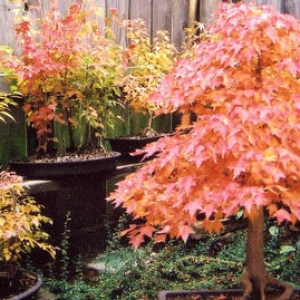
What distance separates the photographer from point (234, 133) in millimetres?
2357

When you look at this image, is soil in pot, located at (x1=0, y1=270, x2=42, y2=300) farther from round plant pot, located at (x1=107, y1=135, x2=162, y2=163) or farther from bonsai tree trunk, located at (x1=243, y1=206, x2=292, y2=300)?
round plant pot, located at (x1=107, y1=135, x2=162, y2=163)

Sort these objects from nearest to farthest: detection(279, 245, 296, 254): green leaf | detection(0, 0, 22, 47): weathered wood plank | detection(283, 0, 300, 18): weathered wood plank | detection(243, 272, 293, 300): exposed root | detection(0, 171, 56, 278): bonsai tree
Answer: detection(243, 272, 293, 300): exposed root < detection(0, 171, 56, 278): bonsai tree < detection(0, 0, 22, 47): weathered wood plank < detection(279, 245, 296, 254): green leaf < detection(283, 0, 300, 18): weathered wood plank

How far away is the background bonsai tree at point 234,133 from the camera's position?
7.80 ft

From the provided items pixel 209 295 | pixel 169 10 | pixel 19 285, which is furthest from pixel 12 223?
pixel 169 10

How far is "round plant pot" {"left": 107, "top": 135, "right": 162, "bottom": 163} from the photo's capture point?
443 cm

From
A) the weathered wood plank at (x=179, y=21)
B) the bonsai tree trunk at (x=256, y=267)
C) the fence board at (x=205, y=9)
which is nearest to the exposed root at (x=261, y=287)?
the bonsai tree trunk at (x=256, y=267)

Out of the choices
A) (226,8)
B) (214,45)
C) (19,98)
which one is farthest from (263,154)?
(19,98)

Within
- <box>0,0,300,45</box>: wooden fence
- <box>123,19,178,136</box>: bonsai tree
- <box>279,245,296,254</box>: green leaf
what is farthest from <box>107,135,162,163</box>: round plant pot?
<box>279,245,296,254</box>: green leaf

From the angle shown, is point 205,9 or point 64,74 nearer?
point 64,74

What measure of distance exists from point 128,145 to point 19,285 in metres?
1.52

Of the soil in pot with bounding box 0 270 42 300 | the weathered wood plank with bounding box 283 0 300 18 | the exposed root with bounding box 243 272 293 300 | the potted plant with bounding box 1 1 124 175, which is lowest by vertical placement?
the soil in pot with bounding box 0 270 42 300

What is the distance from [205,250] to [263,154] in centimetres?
243

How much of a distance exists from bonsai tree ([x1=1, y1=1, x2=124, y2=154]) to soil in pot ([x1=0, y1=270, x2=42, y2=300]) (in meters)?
0.88

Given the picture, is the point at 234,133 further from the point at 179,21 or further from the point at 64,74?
the point at 179,21
